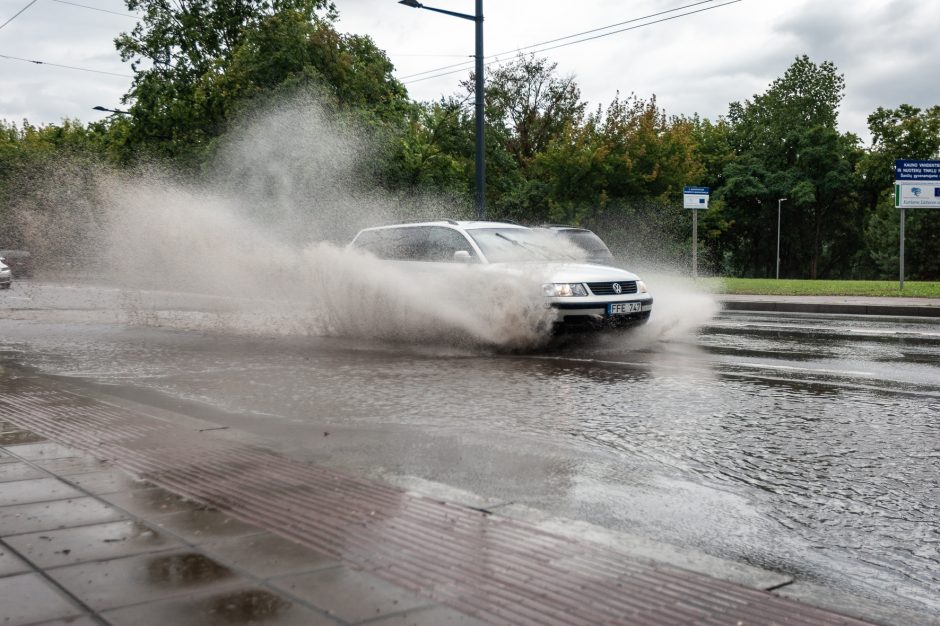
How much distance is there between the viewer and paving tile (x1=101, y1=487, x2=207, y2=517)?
423 centimetres

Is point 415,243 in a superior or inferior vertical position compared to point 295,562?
superior

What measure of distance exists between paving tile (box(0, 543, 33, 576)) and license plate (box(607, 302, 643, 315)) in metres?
8.38

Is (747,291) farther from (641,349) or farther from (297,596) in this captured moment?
(297,596)

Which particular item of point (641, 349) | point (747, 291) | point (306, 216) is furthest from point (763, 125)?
point (641, 349)

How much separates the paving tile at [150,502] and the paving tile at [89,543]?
0.73 ft

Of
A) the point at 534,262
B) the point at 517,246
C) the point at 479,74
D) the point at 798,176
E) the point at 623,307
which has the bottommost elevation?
the point at 623,307

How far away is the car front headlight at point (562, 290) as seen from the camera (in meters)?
10.9

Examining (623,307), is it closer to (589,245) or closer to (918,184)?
(589,245)

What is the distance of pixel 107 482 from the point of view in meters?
4.76

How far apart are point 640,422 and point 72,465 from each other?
154 inches

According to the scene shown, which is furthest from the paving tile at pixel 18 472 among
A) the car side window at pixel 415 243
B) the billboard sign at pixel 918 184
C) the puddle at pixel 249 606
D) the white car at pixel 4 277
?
the white car at pixel 4 277

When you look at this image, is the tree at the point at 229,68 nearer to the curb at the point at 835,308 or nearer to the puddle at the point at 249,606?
the curb at the point at 835,308

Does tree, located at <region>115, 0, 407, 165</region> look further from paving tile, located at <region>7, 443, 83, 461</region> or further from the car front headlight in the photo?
paving tile, located at <region>7, 443, 83, 461</region>

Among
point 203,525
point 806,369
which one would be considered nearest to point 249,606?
point 203,525
